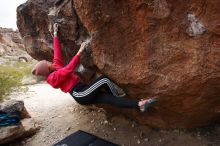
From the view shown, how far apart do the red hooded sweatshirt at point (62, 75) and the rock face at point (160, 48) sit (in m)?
0.39

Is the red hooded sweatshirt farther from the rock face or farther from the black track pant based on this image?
the rock face

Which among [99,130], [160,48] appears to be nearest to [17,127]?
[99,130]

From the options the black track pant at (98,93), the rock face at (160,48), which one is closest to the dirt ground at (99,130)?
the rock face at (160,48)

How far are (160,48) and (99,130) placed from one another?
9.57ft

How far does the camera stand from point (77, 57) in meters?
5.12

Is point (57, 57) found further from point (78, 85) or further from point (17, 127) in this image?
point (17, 127)

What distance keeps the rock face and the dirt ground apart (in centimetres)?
48

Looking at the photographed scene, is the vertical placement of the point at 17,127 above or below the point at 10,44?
above

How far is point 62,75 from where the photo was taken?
5047 millimetres

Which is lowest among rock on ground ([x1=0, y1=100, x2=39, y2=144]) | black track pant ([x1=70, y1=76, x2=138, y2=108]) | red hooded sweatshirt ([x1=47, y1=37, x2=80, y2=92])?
rock on ground ([x1=0, y1=100, x2=39, y2=144])

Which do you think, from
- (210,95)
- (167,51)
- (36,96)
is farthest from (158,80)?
(36,96)

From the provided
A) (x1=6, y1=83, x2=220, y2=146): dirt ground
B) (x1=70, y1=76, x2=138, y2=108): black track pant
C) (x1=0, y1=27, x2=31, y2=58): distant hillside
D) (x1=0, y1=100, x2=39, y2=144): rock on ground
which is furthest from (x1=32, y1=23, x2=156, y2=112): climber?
(x1=0, y1=27, x2=31, y2=58): distant hillside

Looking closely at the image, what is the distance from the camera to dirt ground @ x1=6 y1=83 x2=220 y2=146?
5781 millimetres

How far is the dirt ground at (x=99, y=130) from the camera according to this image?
5.78 m
